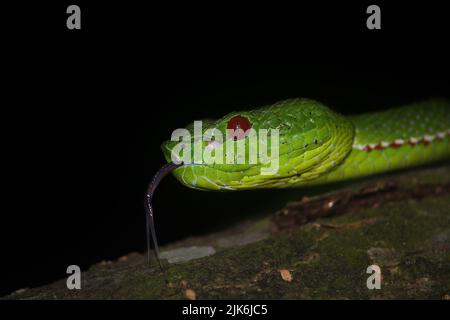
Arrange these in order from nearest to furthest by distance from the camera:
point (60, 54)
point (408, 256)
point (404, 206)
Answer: point (408, 256)
point (404, 206)
point (60, 54)

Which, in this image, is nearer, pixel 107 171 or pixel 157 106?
pixel 107 171

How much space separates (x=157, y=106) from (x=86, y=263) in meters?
2.59

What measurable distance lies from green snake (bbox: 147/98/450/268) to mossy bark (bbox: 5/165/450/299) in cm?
30

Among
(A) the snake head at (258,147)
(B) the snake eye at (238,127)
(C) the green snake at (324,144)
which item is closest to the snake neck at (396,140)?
(C) the green snake at (324,144)

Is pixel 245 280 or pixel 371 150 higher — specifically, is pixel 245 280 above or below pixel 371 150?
below

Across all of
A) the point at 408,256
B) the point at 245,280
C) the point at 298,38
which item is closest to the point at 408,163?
the point at 408,256

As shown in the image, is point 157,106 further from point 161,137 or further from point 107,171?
point 107,171

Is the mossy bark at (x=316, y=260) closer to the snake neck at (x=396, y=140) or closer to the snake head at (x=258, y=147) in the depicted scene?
the snake head at (x=258, y=147)

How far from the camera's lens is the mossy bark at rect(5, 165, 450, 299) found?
6.74ft

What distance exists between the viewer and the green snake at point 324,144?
2814 millimetres

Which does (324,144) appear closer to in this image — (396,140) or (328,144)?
(328,144)

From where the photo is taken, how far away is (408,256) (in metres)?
2.34
